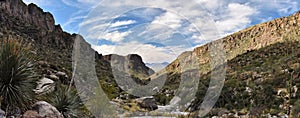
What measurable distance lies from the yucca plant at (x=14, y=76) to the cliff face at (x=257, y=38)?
32947mm

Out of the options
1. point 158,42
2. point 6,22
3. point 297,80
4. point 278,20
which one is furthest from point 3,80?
point 278,20

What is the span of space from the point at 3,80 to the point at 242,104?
20.2 metres

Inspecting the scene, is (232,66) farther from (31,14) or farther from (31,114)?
(31,14)

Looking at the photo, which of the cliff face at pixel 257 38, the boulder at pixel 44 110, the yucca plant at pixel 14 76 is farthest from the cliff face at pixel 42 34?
the yucca plant at pixel 14 76

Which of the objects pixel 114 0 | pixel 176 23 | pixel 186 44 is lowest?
pixel 186 44

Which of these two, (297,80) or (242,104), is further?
(297,80)

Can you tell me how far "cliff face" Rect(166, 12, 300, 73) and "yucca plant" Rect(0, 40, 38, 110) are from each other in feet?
108

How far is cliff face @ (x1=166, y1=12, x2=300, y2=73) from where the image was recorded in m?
47.7

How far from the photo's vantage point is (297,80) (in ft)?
88.3

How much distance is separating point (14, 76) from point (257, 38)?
56.3 m

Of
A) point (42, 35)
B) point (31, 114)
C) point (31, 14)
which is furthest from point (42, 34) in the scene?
point (31, 114)

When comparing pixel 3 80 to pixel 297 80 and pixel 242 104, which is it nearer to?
pixel 242 104

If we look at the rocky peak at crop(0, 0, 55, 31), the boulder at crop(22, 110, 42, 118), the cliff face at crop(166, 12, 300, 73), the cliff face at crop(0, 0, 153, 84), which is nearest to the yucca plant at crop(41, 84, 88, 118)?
the boulder at crop(22, 110, 42, 118)

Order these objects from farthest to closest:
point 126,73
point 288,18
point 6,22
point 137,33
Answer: point 288,18 < point 6,22 < point 126,73 < point 137,33
